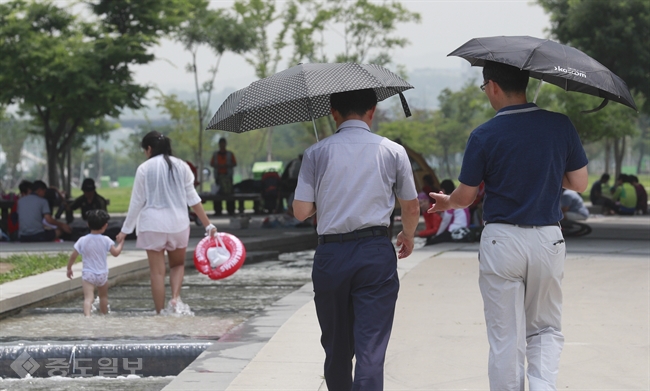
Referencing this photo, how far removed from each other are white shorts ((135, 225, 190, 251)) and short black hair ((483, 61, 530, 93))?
4.97 metres

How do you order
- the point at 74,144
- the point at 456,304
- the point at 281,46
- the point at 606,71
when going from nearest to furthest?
the point at 606,71 → the point at 456,304 → the point at 281,46 → the point at 74,144

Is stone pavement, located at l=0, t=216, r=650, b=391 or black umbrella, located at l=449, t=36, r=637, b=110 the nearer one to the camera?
black umbrella, located at l=449, t=36, r=637, b=110

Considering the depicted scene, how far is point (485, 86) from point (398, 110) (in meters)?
87.1

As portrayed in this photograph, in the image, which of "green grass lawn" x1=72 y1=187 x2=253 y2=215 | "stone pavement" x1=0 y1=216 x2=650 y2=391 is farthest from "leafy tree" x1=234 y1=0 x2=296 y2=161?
"stone pavement" x1=0 y1=216 x2=650 y2=391

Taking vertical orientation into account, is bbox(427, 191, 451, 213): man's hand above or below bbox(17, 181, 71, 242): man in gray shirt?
above

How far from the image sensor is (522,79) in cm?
480

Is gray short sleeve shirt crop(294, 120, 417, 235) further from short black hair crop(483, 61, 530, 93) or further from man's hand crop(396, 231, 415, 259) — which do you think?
short black hair crop(483, 61, 530, 93)

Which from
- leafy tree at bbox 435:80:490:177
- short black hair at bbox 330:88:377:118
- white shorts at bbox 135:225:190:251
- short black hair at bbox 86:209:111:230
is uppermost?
leafy tree at bbox 435:80:490:177

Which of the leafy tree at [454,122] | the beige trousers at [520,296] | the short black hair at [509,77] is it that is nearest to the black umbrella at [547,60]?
the short black hair at [509,77]

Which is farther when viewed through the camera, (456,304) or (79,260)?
(79,260)

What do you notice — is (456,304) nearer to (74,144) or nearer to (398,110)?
(74,144)

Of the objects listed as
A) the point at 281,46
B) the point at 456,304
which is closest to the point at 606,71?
the point at 456,304

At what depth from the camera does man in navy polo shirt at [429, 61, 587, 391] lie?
4637 millimetres

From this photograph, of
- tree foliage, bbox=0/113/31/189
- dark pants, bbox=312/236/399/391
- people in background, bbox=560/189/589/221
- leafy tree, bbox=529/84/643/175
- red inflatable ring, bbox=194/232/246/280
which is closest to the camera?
dark pants, bbox=312/236/399/391
